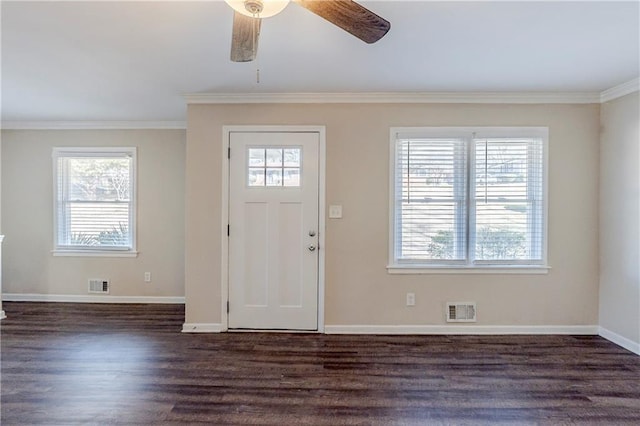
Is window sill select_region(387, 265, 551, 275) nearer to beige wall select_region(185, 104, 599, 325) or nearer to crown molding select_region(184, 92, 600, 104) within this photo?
beige wall select_region(185, 104, 599, 325)

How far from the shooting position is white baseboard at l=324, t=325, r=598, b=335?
3561 mm

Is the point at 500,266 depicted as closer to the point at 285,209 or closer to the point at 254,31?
the point at 285,209

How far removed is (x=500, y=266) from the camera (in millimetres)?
3576

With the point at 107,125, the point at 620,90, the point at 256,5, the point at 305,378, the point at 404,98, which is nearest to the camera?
the point at 256,5

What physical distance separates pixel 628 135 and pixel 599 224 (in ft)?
2.85

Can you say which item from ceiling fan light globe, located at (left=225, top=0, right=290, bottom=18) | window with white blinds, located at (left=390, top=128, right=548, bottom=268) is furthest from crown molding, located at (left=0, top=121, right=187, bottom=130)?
ceiling fan light globe, located at (left=225, top=0, right=290, bottom=18)

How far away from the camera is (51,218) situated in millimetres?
4773

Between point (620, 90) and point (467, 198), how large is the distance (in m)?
1.61

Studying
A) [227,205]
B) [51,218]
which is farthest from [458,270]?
[51,218]

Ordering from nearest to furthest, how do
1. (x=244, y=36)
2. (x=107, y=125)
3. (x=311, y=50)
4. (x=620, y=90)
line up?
(x=244, y=36) → (x=311, y=50) → (x=620, y=90) → (x=107, y=125)

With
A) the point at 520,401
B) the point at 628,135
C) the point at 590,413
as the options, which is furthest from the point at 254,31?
the point at 628,135

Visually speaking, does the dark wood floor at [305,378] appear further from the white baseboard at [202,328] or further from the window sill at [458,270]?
the window sill at [458,270]

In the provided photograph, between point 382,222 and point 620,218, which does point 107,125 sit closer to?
point 382,222

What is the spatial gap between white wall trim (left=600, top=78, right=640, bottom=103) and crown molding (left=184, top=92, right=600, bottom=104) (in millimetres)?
65
